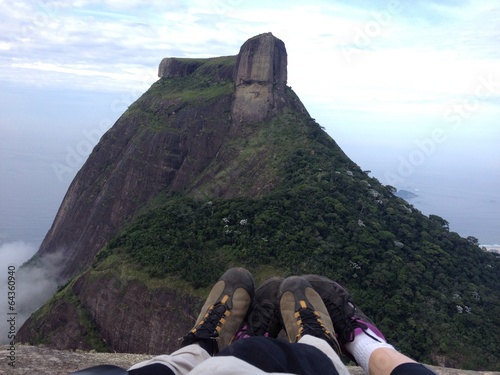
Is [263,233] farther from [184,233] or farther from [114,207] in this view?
[114,207]

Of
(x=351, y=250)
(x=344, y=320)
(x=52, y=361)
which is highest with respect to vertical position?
(x=344, y=320)

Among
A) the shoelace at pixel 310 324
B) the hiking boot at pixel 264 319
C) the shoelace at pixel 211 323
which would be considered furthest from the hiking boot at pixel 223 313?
the shoelace at pixel 310 324

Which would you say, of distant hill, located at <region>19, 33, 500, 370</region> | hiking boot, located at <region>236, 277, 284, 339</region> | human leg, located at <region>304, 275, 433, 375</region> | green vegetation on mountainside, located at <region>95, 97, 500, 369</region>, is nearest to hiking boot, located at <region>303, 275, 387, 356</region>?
human leg, located at <region>304, 275, 433, 375</region>

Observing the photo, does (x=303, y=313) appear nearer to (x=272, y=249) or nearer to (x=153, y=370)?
(x=153, y=370)

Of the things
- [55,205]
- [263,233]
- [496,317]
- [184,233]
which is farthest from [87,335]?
[55,205]

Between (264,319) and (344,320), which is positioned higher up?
(344,320)

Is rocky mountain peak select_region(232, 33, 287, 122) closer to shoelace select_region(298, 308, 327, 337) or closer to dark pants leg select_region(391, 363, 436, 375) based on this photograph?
shoelace select_region(298, 308, 327, 337)

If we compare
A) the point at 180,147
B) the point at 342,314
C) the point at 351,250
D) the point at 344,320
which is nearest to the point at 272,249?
the point at 351,250
